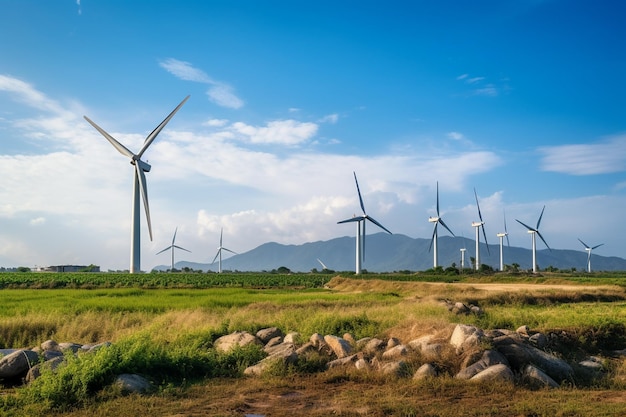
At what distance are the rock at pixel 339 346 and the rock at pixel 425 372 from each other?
2505 mm

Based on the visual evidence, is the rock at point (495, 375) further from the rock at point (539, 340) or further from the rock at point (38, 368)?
the rock at point (38, 368)

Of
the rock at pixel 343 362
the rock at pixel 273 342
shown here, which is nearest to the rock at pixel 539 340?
the rock at pixel 343 362

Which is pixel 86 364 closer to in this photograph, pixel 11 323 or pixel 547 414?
pixel 547 414

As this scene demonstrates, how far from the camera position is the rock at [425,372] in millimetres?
13520

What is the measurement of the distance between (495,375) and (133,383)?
28.3 ft

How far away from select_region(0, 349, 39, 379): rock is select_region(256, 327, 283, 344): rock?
285 inches

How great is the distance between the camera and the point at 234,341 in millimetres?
17812

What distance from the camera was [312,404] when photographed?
12.0 metres

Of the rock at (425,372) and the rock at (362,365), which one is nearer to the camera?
the rock at (425,372)

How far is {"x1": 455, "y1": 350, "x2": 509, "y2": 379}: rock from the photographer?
538 inches

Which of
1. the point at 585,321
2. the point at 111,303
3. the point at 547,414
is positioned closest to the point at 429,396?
the point at 547,414

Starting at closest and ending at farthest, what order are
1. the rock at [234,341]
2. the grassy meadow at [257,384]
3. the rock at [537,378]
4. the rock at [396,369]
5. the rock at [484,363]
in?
1. the grassy meadow at [257,384]
2. the rock at [537,378]
3. the rock at [484,363]
4. the rock at [396,369]
5. the rock at [234,341]

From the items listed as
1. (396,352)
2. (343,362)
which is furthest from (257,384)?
(396,352)

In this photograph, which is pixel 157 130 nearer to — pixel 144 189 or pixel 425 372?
pixel 144 189
